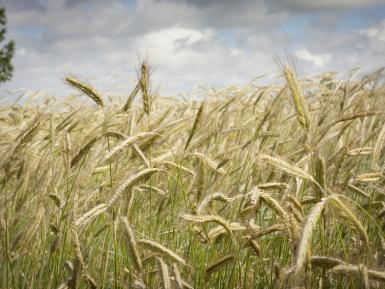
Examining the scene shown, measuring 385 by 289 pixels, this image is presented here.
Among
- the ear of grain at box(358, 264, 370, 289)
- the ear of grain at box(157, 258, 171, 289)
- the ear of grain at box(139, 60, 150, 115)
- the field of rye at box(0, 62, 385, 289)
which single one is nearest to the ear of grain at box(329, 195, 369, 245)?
the field of rye at box(0, 62, 385, 289)

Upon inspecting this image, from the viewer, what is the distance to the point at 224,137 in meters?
4.01

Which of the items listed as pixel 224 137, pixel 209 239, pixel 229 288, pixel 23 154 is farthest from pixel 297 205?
pixel 224 137

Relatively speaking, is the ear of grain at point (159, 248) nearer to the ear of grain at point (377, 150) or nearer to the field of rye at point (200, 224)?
the field of rye at point (200, 224)

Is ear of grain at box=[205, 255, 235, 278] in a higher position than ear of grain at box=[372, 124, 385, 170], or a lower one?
lower

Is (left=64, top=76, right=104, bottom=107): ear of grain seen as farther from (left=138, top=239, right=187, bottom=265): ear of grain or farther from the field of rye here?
(left=138, top=239, right=187, bottom=265): ear of grain

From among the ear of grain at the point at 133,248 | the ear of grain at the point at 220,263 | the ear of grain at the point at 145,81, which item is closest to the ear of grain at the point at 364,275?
the ear of grain at the point at 220,263

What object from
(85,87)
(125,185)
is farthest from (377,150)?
(85,87)

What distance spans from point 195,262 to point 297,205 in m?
0.59

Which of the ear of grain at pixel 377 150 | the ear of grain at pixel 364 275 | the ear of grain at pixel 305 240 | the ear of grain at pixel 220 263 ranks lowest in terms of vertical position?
the ear of grain at pixel 220 263

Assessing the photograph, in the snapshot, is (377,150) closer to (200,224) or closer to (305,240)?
(200,224)

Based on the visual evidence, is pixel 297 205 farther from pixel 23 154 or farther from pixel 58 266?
pixel 23 154

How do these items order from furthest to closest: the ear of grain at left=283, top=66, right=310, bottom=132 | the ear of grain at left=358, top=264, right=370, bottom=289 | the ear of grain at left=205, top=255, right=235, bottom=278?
the ear of grain at left=283, top=66, right=310, bottom=132 < the ear of grain at left=205, top=255, right=235, bottom=278 < the ear of grain at left=358, top=264, right=370, bottom=289

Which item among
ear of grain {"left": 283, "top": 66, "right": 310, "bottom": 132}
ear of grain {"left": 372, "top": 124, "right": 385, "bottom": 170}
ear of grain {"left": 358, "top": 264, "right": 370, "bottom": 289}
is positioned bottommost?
ear of grain {"left": 358, "top": 264, "right": 370, "bottom": 289}

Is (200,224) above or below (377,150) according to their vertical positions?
below
